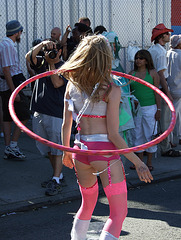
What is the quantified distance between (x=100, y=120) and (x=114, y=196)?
61 centimetres

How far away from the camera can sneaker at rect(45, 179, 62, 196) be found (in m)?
5.98

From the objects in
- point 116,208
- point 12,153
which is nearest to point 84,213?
point 116,208

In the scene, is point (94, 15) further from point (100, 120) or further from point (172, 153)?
point (100, 120)

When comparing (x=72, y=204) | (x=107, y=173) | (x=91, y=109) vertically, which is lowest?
(x=72, y=204)

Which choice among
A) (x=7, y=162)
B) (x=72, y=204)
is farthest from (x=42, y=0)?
(x=72, y=204)

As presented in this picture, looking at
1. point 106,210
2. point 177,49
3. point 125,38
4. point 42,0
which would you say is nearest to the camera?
point 106,210

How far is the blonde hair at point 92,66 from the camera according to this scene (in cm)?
337

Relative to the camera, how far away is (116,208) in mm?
3463

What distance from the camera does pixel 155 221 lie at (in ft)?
16.8

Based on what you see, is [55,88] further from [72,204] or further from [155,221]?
[155,221]

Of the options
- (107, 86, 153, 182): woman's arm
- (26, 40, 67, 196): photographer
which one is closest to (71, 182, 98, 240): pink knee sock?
(107, 86, 153, 182): woman's arm

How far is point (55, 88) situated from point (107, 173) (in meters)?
2.59

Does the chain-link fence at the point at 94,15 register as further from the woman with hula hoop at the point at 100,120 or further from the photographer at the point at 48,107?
the woman with hula hoop at the point at 100,120

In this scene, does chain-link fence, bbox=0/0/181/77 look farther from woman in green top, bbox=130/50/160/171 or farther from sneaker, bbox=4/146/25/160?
woman in green top, bbox=130/50/160/171
